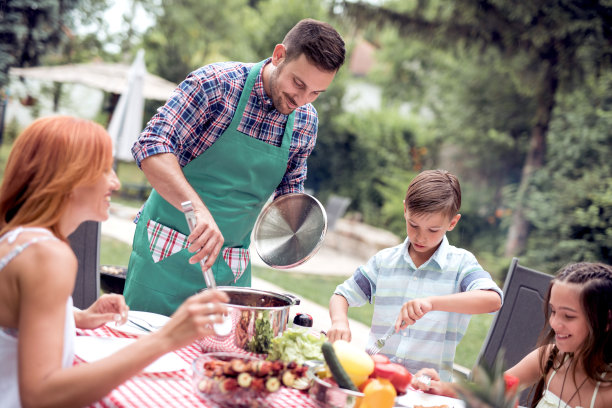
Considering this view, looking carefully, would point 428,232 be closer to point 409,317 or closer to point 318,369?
point 409,317

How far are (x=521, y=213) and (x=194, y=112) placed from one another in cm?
911

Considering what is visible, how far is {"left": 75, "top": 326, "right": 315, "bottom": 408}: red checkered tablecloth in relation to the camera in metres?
1.30

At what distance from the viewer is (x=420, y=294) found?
2.24 metres

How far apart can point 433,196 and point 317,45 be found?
0.69 meters

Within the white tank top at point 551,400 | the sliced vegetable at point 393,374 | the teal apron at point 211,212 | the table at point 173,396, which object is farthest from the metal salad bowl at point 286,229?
the white tank top at point 551,400

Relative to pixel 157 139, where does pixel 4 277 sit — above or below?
below

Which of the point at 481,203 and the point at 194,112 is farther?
the point at 481,203

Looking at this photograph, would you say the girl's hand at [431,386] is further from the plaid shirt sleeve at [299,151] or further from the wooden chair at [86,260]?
the wooden chair at [86,260]

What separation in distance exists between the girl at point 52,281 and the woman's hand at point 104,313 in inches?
11.0

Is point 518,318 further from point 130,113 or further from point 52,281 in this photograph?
point 130,113

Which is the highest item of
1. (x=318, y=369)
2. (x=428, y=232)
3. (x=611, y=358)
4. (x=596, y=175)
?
(x=596, y=175)

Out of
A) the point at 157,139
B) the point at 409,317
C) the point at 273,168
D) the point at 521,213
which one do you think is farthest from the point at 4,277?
the point at 521,213

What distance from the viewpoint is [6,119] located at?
16.0 metres

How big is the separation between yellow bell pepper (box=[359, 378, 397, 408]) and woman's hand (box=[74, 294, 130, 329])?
67cm
